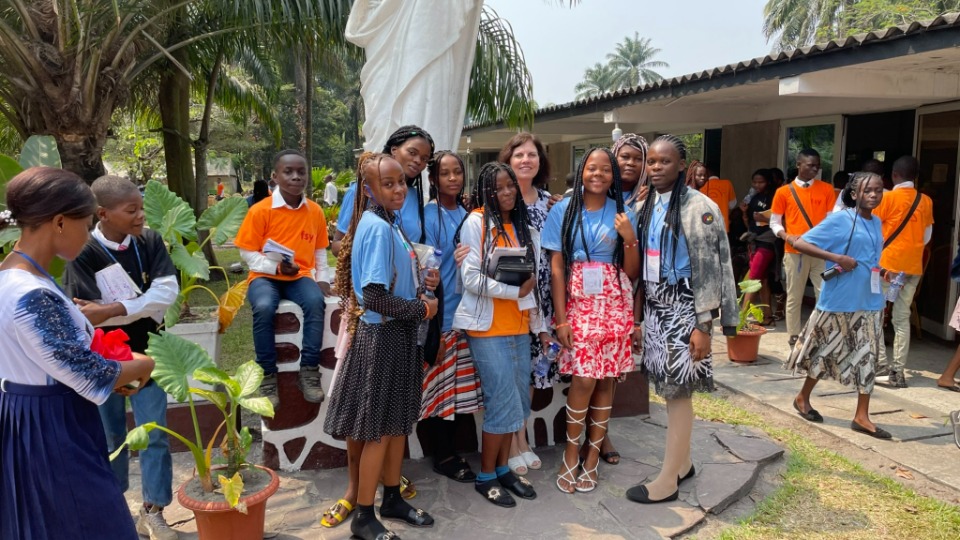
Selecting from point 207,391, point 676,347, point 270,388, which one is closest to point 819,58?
point 676,347

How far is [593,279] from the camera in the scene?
3.34 m

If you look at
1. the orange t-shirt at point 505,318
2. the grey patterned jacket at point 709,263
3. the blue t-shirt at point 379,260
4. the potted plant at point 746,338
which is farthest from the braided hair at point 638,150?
the potted plant at point 746,338

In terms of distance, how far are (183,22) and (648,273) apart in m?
8.45

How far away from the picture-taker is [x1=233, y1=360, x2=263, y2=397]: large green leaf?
284cm

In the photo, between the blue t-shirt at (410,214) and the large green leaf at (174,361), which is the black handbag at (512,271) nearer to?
the blue t-shirt at (410,214)

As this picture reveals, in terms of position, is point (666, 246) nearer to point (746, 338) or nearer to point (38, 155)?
point (746, 338)

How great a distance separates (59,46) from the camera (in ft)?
20.1

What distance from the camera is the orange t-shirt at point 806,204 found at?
6336 millimetres

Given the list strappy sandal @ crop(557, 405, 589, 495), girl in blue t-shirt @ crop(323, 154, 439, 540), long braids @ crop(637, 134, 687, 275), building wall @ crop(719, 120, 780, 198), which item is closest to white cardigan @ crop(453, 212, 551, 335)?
girl in blue t-shirt @ crop(323, 154, 439, 540)

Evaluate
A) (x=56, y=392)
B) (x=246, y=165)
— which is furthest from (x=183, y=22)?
(x=246, y=165)

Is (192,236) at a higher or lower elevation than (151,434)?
higher

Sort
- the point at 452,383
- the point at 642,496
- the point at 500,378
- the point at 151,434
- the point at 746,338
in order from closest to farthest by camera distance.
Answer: the point at 151,434 < the point at 500,378 < the point at 642,496 < the point at 452,383 < the point at 746,338

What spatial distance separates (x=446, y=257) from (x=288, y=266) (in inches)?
37.3

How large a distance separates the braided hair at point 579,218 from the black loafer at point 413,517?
1363 mm
